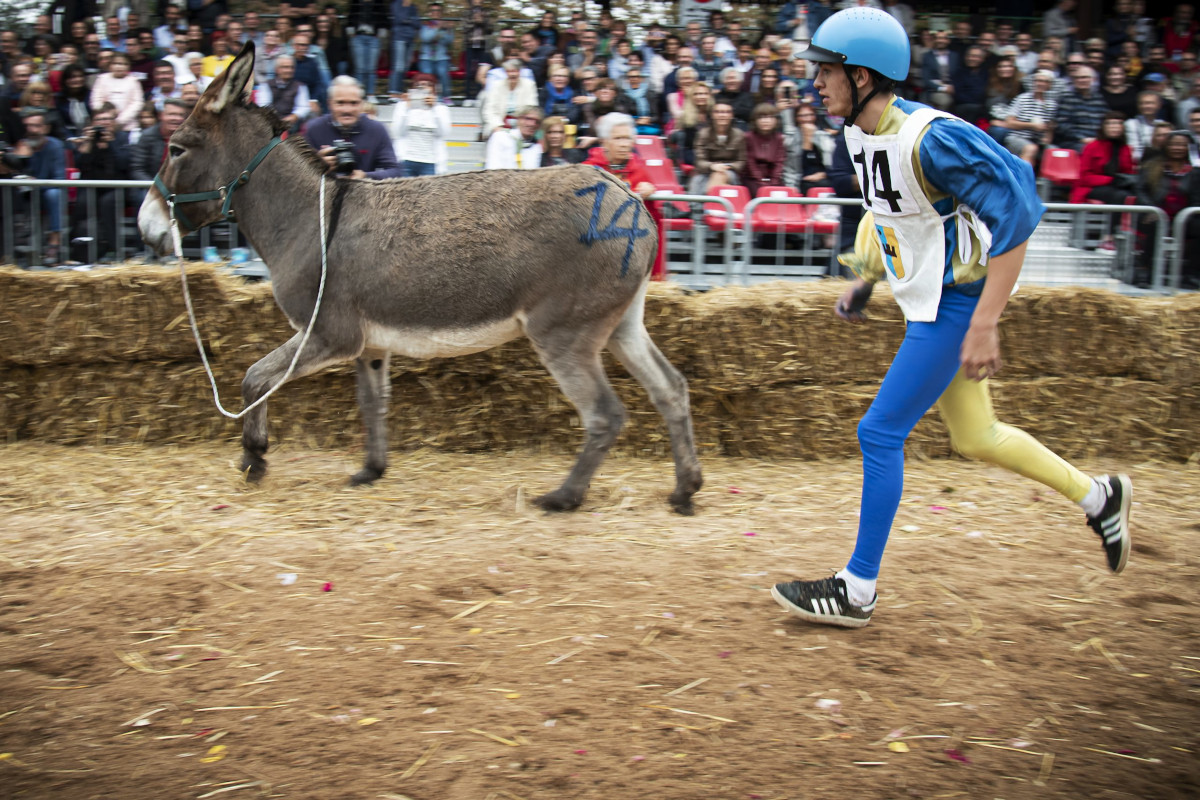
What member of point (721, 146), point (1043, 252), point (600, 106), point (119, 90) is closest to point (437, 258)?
point (721, 146)

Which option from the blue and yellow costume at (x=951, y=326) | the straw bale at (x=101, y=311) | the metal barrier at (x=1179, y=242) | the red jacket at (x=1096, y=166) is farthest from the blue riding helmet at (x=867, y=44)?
the red jacket at (x=1096, y=166)

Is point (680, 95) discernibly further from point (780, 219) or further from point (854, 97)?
point (854, 97)

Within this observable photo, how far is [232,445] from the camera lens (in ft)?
21.5

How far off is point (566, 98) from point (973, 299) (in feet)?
27.5

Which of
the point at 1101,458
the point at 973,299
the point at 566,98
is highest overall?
the point at 566,98

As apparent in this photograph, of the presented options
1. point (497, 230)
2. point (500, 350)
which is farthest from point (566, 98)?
point (497, 230)

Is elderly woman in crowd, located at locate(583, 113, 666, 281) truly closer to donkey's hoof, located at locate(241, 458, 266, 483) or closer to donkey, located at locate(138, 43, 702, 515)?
donkey, located at locate(138, 43, 702, 515)

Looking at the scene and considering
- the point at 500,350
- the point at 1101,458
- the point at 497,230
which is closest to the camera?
the point at 497,230

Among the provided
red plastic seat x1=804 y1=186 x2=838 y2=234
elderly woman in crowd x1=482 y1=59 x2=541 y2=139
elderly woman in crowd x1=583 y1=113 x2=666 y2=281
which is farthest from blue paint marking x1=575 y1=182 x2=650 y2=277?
elderly woman in crowd x1=482 y1=59 x2=541 y2=139

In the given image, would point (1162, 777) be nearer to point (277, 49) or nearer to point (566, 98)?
point (566, 98)

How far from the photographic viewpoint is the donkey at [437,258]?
17.0 feet

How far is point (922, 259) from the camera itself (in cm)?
366

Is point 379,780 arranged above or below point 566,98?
below

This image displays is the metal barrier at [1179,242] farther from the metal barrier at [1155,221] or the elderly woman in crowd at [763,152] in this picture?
the elderly woman in crowd at [763,152]
